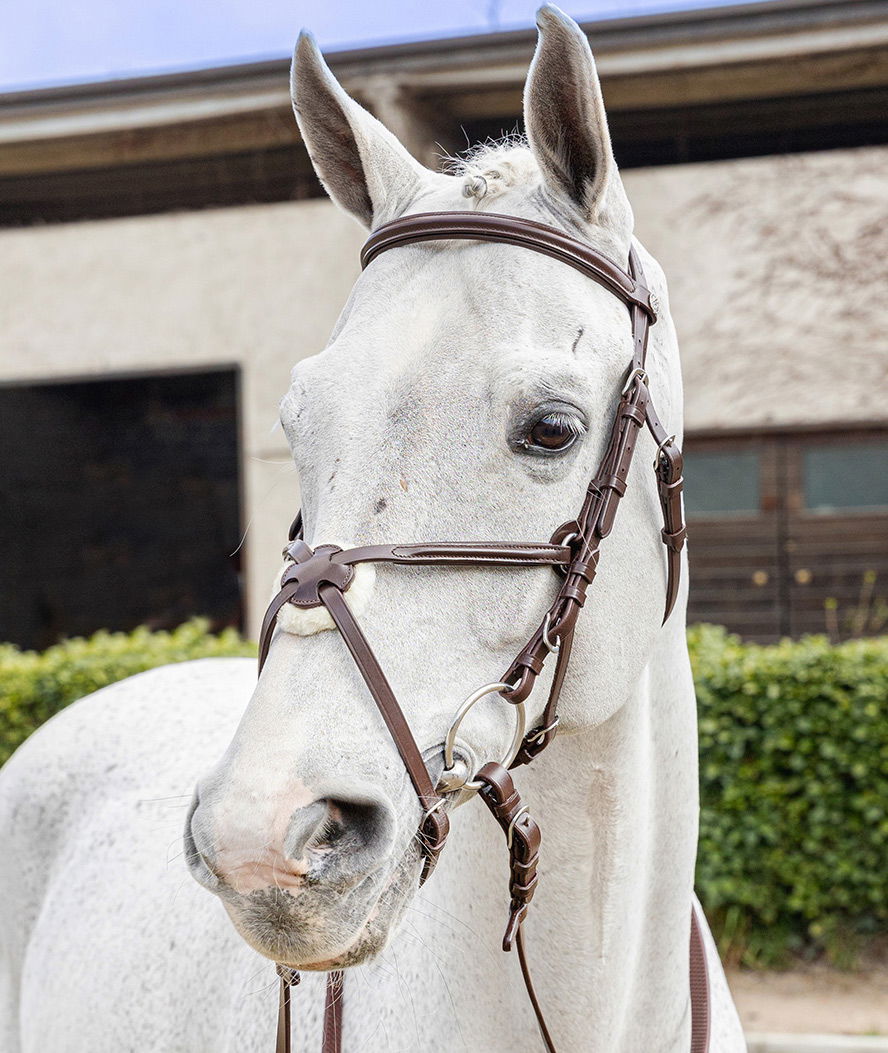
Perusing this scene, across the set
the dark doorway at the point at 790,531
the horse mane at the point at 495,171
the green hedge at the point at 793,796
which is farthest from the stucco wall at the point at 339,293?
the horse mane at the point at 495,171

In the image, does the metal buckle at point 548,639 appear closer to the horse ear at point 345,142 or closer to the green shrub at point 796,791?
the horse ear at point 345,142

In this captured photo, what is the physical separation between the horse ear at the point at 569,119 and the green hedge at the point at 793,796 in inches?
141

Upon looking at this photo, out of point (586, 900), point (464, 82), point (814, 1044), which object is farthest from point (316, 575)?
point (464, 82)

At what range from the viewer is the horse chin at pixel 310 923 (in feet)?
3.54

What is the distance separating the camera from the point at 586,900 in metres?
1.49

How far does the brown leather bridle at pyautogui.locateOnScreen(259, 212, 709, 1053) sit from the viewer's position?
117cm

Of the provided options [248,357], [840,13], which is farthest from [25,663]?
[840,13]

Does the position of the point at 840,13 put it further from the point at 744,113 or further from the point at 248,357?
the point at 248,357

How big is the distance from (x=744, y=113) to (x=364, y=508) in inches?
273

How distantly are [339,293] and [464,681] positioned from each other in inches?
251

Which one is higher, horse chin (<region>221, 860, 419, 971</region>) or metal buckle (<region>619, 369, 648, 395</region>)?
metal buckle (<region>619, 369, 648, 395</region>)

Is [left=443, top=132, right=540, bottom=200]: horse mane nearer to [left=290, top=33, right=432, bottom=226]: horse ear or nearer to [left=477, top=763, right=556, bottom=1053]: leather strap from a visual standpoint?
[left=290, top=33, right=432, bottom=226]: horse ear

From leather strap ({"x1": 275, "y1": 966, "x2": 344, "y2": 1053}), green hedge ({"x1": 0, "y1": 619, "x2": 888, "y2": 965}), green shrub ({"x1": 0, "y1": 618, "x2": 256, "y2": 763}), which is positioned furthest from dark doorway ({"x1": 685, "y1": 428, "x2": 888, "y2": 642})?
leather strap ({"x1": 275, "y1": 966, "x2": 344, "y2": 1053})

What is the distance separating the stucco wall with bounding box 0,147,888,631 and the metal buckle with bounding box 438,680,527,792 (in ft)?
17.4
